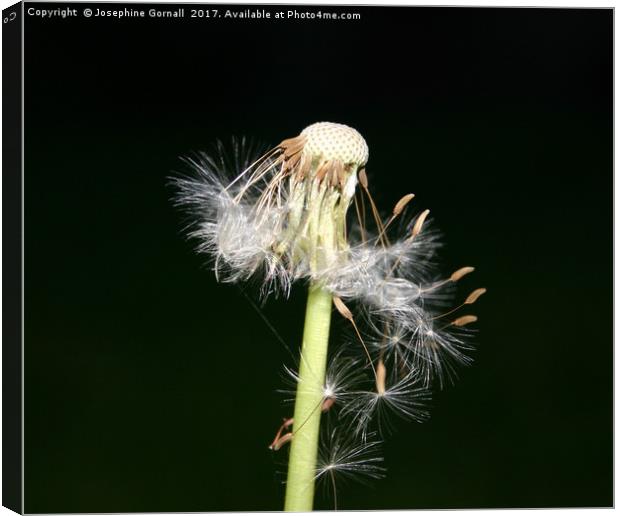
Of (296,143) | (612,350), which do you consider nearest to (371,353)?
(296,143)

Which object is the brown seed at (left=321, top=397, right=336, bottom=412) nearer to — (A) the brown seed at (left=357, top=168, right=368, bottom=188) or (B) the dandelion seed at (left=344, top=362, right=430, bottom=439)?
(B) the dandelion seed at (left=344, top=362, right=430, bottom=439)

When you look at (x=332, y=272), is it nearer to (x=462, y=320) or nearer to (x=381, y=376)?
(x=381, y=376)

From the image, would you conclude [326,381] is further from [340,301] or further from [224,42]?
[224,42]

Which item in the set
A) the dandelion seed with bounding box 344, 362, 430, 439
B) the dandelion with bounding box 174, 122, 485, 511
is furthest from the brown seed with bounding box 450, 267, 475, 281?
the dandelion seed with bounding box 344, 362, 430, 439

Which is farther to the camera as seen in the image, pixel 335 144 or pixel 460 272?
pixel 460 272

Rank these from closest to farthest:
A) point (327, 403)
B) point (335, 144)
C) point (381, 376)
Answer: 1. point (335, 144)
2. point (327, 403)
3. point (381, 376)

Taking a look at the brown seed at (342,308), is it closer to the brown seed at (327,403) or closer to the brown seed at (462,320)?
the brown seed at (327,403)

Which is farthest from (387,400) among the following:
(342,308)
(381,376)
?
(342,308)
